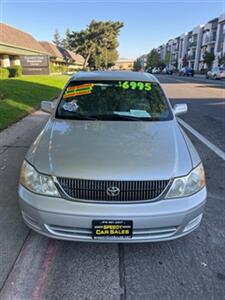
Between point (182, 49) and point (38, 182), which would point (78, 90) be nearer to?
point (38, 182)

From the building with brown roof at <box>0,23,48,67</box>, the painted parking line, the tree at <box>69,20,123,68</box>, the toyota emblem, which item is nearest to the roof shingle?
the building with brown roof at <box>0,23,48,67</box>

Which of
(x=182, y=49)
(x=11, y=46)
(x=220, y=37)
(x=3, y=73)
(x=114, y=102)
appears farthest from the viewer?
(x=182, y=49)

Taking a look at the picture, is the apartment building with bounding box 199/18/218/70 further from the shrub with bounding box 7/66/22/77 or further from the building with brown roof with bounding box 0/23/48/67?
the shrub with bounding box 7/66/22/77

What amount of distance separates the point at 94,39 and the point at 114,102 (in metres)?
53.9

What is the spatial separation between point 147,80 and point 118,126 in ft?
4.09

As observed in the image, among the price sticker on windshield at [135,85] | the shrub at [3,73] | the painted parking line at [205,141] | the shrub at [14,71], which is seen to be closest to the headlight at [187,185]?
the price sticker on windshield at [135,85]

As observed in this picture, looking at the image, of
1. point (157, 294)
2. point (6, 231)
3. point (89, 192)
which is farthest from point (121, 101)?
point (157, 294)

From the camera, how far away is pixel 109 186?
→ 93.1 inches

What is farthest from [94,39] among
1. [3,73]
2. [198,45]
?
[198,45]

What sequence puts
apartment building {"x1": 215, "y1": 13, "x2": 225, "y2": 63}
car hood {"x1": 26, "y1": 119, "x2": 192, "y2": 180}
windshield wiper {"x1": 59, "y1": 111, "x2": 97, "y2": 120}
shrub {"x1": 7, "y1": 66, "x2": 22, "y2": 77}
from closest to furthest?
car hood {"x1": 26, "y1": 119, "x2": 192, "y2": 180} → windshield wiper {"x1": 59, "y1": 111, "x2": 97, "y2": 120} → shrub {"x1": 7, "y1": 66, "x2": 22, "y2": 77} → apartment building {"x1": 215, "y1": 13, "x2": 225, "y2": 63}

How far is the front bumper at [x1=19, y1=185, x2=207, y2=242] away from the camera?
7.65 feet

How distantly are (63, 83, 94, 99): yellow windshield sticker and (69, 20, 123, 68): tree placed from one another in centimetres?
5166

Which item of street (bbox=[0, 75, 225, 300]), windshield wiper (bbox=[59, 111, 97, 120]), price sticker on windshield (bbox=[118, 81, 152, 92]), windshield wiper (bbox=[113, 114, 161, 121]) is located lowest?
street (bbox=[0, 75, 225, 300])

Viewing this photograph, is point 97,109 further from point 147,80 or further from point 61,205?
point 61,205
